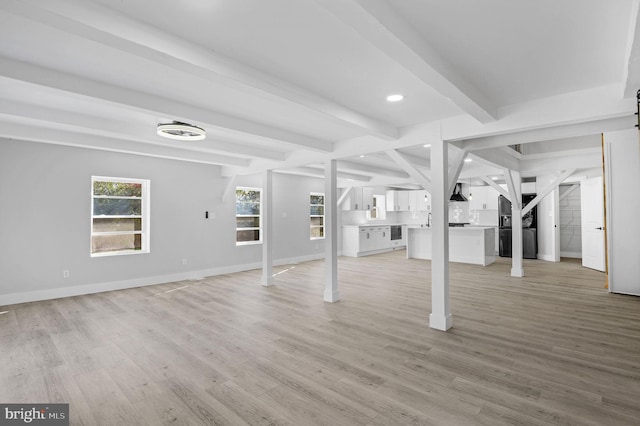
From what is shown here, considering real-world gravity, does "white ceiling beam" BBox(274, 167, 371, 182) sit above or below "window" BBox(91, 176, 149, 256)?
above

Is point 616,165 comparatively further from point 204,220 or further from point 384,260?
point 204,220

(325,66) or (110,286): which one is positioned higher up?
(325,66)

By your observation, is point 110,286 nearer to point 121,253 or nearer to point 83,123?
point 121,253

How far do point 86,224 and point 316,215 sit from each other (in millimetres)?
5746

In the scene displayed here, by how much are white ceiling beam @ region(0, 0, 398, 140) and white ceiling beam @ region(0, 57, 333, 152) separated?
1048 mm

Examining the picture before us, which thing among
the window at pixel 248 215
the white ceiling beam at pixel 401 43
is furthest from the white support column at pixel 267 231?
the white ceiling beam at pixel 401 43

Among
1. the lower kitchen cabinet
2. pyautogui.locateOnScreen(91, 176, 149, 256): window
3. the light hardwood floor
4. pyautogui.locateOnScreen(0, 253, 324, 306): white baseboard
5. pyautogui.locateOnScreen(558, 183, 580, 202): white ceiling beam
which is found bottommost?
the light hardwood floor

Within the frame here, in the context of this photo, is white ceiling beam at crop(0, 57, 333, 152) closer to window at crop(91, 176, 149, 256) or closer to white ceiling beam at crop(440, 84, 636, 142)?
white ceiling beam at crop(440, 84, 636, 142)

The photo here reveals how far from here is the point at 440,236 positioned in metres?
3.76

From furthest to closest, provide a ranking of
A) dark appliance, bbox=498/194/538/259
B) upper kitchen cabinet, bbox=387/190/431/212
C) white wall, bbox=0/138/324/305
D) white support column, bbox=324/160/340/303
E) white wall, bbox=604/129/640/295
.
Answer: upper kitchen cabinet, bbox=387/190/431/212 < dark appliance, bbox=498/194/538/259 < white wall, bbox=604/129/640/295 < white support column, bbox=324/160/340/303 < white wall, bbox=0/138/324/305

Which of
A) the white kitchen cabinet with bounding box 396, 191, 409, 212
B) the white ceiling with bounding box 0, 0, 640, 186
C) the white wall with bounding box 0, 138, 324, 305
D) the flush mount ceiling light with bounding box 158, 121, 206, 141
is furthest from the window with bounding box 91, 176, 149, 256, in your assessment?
the white kitchen cabinet with bounding box 396, 191, 409, 212

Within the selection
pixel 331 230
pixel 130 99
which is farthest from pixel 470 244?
pixel 130 99

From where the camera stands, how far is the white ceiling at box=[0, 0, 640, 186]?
1.75m

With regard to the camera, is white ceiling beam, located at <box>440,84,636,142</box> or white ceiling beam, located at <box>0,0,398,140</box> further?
white ceiling beam, located at <box>440,84,636,142</box>
